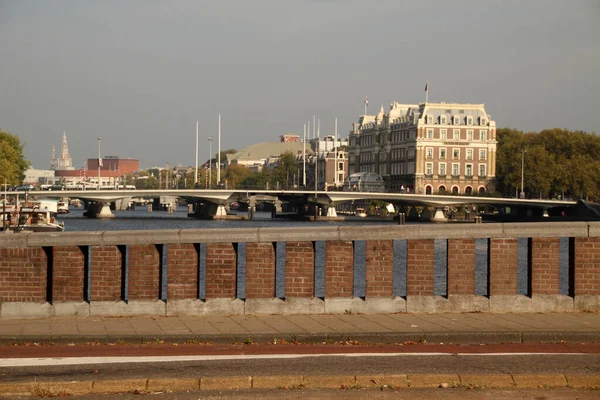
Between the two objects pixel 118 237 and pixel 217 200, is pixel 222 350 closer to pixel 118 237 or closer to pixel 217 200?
pixel 118 237

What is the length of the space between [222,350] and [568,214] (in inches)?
5261

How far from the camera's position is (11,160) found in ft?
503

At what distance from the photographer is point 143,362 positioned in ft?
46.7

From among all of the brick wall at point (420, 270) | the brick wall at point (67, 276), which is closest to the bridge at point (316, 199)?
the brick wall at point (67, 276)

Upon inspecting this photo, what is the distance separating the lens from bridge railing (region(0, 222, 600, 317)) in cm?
1839

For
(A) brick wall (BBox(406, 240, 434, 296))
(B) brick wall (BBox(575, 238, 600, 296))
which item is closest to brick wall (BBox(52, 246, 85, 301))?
(A) brick wall (BBox(406, 240, 434, 296))

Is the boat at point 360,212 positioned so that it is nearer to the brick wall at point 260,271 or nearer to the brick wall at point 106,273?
the brick wall at point 260,271

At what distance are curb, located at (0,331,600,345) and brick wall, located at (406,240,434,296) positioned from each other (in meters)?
2.63

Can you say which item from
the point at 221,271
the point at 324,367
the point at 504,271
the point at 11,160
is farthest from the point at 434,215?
the point at 324,367

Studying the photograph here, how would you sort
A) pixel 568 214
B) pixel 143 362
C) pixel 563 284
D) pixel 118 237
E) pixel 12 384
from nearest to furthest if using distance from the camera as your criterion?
pixel 12 384, pixel 143 362, pixel 118 237, pixel 563 284, pixel 568 214

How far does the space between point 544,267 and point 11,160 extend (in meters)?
142

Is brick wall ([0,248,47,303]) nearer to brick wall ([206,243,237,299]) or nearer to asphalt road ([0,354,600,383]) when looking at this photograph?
brick wall ([206,243,237,299])

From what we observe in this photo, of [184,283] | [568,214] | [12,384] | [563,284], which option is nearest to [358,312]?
[184,283]

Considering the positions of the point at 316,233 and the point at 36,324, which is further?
the point at 316,233
